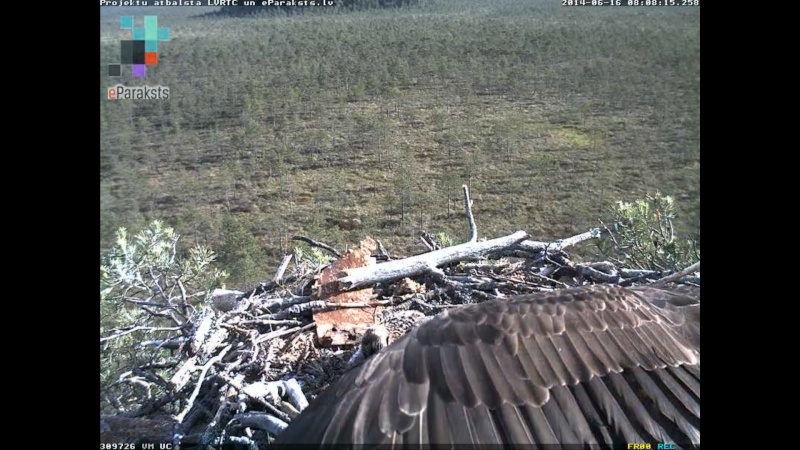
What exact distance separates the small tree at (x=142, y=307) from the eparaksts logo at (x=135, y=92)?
84 cm

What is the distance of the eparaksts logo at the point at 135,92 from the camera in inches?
124

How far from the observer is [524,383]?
7.27 feet

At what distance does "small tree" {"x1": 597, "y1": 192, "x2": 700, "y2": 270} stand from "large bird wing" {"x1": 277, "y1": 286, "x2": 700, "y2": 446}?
4.65 ft

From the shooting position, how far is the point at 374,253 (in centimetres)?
446

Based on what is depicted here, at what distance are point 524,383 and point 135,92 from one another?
8.57 feet

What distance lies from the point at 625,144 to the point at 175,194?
383 centimetres

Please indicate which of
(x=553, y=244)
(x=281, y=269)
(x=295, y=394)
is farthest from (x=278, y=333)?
(x=553, y=244)

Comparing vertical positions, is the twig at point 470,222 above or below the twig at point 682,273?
above

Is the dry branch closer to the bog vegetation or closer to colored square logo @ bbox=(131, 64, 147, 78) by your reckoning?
the bog vegetation

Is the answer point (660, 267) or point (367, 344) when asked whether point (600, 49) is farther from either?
point (367, 344)

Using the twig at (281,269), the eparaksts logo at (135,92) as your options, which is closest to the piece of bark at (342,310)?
the twig at (281,269)

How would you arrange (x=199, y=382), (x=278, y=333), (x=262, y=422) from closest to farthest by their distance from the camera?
(x=262, y=422) < (x=199, y=382) < (x=278, y=333)

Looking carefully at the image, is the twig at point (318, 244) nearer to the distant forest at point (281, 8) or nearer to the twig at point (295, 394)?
the twig at point (295, 394)

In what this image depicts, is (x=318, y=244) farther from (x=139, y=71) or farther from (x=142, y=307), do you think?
(x=139, y=71)
